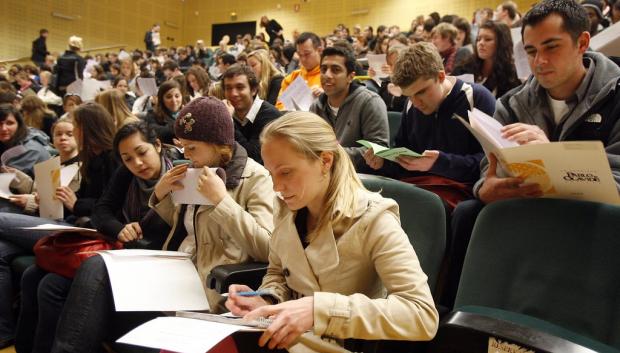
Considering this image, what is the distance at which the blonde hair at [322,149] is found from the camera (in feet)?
3.65

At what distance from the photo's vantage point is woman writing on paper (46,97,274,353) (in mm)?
1539

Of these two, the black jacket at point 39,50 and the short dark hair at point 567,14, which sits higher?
the black jacket at point 39,50

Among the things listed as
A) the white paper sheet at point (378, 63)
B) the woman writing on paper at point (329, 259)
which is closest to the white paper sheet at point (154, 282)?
the woman writing on paper at point (329, 259)

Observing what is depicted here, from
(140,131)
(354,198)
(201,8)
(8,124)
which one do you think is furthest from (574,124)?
(201,8)

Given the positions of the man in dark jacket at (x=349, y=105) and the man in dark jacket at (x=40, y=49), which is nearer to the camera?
the man in dark jacket at (x=349, y=105)

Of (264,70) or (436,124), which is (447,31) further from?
(436,124)

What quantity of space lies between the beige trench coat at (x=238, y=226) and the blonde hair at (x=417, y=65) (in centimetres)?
72

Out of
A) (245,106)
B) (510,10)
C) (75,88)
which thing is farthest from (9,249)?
(510,10)

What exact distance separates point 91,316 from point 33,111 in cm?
343

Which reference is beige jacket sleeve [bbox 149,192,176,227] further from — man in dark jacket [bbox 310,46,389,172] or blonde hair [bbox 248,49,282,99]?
blonde hair [bbox 248,49,282,99]

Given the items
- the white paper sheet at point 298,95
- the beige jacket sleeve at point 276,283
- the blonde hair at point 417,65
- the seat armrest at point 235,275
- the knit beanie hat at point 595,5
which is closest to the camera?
the beige jacket sleeve at point 276,283

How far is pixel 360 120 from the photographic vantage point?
2586 mm

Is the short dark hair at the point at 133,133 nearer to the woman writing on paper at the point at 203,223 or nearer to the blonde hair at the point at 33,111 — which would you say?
the woman writing on paper at the point at 203,223

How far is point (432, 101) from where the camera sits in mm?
2043
